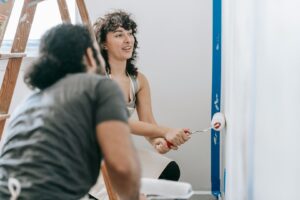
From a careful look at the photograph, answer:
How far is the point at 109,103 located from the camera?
96cm

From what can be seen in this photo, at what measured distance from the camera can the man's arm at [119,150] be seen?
937mm

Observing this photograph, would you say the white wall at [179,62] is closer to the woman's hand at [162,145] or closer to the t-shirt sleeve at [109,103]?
the woman's hand at [162,145]

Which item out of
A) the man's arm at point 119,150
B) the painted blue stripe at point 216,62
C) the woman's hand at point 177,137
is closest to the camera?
the man's arm at point 119,150

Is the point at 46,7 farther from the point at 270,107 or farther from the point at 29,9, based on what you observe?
the point at 270,107

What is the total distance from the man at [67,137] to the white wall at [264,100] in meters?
0.35

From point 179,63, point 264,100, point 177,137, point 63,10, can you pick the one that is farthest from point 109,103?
point 179,63

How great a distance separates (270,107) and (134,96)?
131 centimetres

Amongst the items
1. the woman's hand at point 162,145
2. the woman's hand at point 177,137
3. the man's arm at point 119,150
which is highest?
the man's arm at point 119,150

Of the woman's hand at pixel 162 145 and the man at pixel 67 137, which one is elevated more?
the man at pixel 67 137

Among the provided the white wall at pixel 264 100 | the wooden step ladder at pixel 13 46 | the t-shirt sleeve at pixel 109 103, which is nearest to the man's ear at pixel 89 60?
the t-shirt sleeve at pixel 109 103

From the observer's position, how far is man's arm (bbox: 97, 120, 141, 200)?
3.07 ft

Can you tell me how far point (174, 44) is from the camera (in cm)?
276

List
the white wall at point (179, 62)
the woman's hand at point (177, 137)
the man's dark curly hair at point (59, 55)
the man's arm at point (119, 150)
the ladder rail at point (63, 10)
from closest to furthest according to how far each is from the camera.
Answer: the man's arm at point (119, 150), the man's dark curly hair at point (59, 55), the ladder rail at point (63, 10), the woman's hand at point (177, 137), the white wall at point (179, 62)

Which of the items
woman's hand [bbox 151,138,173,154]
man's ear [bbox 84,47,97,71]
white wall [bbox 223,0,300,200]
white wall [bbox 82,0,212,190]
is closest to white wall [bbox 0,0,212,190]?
white wall [bbox 82,0,212,190]
